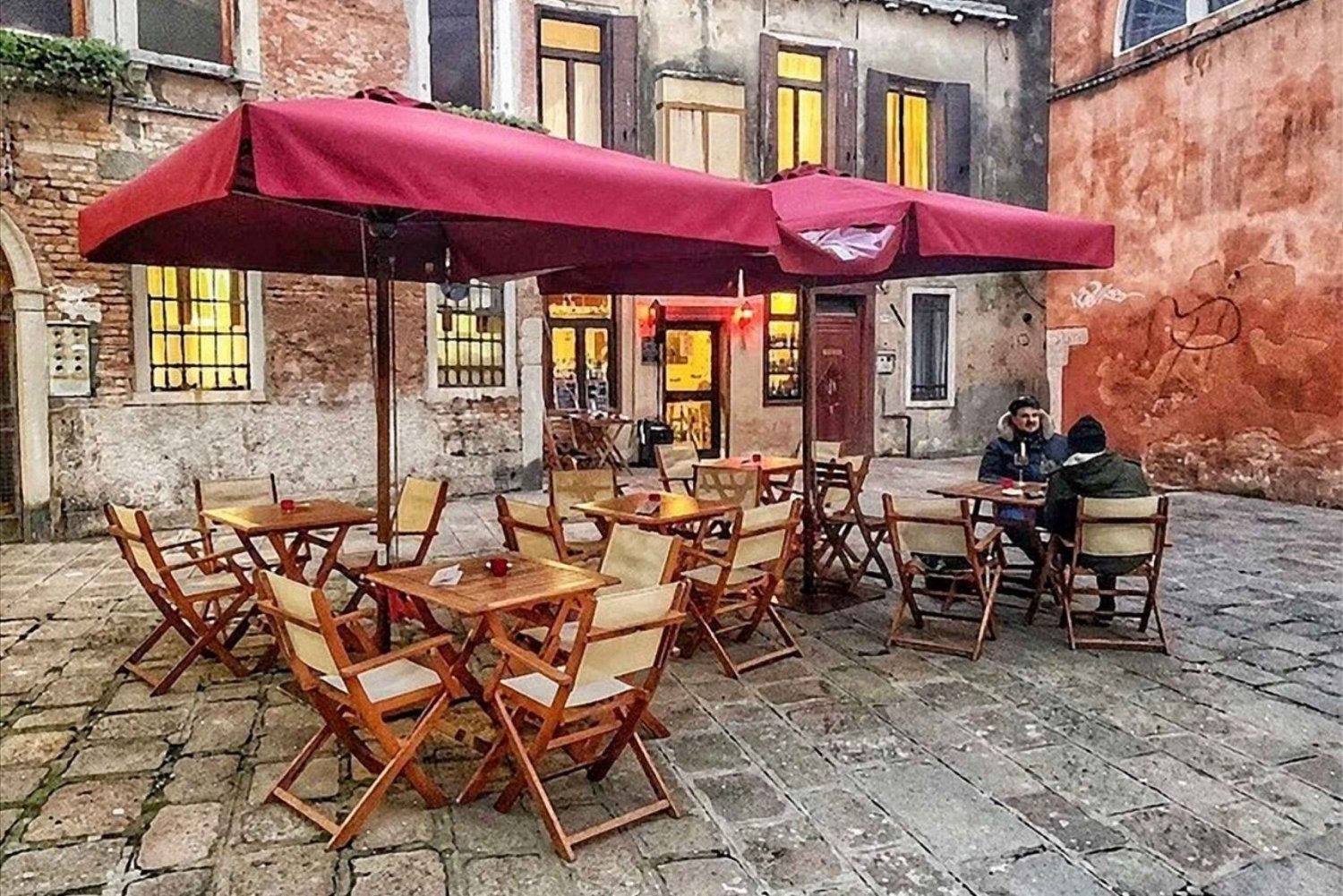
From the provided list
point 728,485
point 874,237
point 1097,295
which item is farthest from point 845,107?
point 874,237

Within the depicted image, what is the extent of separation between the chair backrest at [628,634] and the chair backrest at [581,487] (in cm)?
293

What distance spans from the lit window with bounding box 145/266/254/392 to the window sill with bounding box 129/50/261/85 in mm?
1612

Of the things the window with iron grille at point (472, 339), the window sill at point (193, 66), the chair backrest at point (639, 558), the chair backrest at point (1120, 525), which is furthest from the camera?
the window with iron grille at point (472, 339)

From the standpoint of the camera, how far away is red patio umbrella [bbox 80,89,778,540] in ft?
8.34

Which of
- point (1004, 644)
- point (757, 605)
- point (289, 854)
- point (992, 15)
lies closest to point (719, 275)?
point (757, 605)

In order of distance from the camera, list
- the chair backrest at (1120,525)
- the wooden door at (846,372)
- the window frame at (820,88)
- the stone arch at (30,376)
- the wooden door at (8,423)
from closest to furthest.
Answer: the chair backrest at (1120,525)
the stone arch at (30,376)
the wooden door at (8,423)
the window frame at (820,88)
the wooden door at (846,372)

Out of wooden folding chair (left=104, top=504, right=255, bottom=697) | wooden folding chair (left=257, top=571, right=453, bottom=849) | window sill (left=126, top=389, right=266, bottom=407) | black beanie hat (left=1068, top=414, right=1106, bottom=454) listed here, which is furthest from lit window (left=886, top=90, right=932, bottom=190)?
wooden folding chair (left=257, top=571, right=453, bottom=849)

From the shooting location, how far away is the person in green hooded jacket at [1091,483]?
15.4ft

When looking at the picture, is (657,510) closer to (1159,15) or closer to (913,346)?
(1159,15)

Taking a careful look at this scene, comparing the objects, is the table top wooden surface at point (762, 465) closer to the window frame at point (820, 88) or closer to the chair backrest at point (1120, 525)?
the chair backrest at point (1120, 525)

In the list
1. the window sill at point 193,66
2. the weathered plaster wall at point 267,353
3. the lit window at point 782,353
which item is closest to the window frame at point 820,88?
the lit window at point 782,353

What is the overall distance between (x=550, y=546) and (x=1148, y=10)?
1053 centimetres

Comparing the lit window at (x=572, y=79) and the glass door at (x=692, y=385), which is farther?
the glass door at (x=692, y=385)

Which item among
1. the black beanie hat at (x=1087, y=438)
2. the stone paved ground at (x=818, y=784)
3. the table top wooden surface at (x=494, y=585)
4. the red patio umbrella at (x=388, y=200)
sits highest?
the red patio umbrella at (x=388, y=200)
